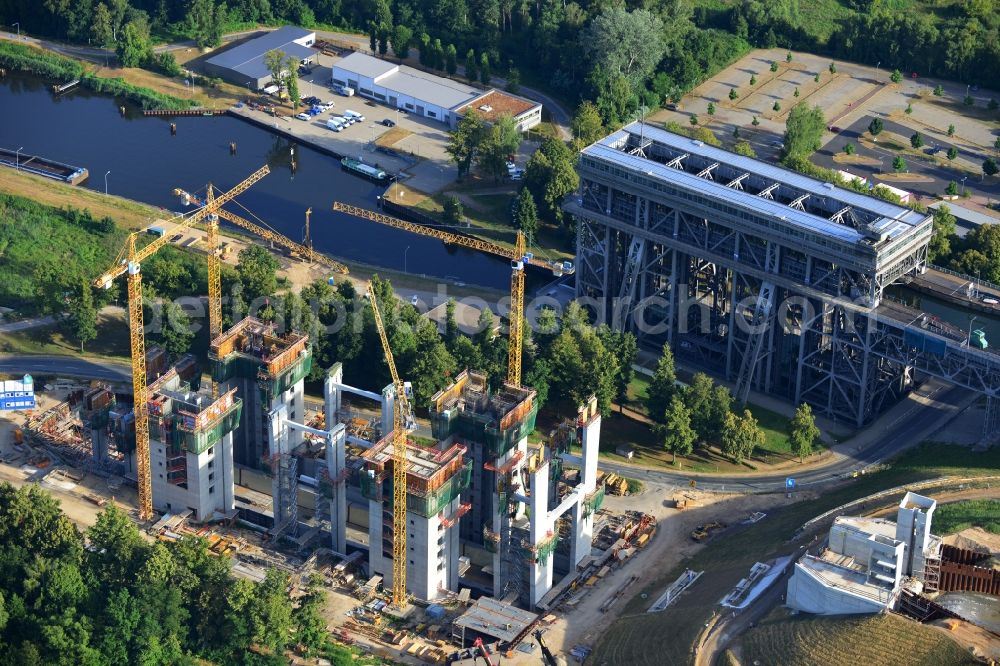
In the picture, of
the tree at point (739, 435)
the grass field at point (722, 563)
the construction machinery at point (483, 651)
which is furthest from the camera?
the tree at point (739, 435)

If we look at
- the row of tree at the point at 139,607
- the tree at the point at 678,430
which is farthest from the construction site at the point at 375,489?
the tree at the point at 678,430

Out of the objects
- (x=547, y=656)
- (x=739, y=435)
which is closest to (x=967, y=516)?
(x=739, y=435)

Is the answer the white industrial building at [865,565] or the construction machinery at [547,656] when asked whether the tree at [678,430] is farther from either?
the white industrial building at [865,565]

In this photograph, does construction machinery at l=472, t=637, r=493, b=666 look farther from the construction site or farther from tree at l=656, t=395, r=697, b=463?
tree at l=656, t=395, r=697, b=463

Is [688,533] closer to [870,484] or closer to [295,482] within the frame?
[870,484]

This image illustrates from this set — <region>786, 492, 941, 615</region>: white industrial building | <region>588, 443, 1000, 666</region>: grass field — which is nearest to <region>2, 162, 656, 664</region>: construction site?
<region>588, 443, 1000, 666</region>: grass field
